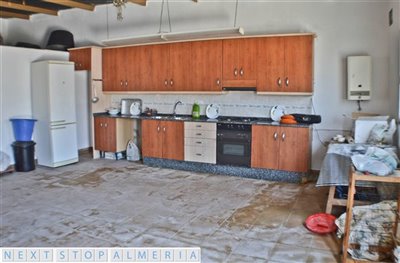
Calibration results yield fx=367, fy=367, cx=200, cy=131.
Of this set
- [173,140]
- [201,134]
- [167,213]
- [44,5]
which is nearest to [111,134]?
[173,140]

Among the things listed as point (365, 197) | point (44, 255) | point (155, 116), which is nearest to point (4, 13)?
point (155, 116)

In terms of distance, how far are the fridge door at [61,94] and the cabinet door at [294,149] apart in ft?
12.8

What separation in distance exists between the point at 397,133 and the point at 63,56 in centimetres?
635

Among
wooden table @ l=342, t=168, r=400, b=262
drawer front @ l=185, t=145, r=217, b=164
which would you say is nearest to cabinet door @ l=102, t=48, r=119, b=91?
drawer front @ l=185, t=145, r=217, b=164

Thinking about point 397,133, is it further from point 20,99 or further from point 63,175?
point 20,99

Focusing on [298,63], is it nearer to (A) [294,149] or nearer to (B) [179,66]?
(A) [294,149]

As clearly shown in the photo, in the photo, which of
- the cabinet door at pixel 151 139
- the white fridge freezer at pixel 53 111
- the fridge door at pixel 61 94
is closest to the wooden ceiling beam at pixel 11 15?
the white fridge freezer at pixel 53 111

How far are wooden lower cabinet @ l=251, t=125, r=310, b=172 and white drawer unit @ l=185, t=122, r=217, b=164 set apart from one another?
0.69 meters

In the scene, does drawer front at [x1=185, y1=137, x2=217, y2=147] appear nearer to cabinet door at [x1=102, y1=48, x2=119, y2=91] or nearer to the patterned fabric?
cabinet door at [x1=102, y1=48, x2=119, y2=91]

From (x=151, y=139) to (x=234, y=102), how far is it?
1.66 meters

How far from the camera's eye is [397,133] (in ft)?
14.3

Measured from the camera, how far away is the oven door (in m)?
5.89

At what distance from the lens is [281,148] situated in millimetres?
5598

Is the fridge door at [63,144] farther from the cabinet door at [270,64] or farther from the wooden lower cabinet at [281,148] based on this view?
the cabinet door at [270,64]
